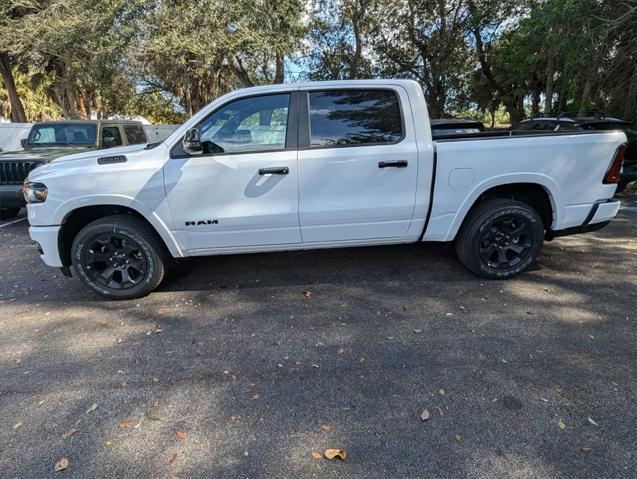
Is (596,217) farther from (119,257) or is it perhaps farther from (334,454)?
(119,257)

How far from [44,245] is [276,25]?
11.3 metres

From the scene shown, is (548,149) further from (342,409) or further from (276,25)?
(276,25)

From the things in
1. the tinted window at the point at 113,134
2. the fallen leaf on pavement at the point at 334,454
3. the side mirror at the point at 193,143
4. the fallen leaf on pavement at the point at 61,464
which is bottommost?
the fallen leaf on pavement at the point at 334,454

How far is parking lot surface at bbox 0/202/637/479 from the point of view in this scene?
2135 millimetres

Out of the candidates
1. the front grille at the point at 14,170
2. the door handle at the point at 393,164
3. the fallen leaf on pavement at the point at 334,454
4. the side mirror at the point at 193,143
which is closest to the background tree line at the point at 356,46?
the front grille at the point at 14,170

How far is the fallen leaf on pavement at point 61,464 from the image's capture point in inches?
82.6

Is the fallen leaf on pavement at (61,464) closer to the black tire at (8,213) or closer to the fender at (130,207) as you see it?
the fender at (130,207)

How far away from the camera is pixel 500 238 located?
163 inches

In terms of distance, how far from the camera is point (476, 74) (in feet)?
62.1

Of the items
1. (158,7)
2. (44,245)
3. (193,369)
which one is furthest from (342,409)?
(158,7)

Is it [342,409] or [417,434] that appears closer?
[417,434]

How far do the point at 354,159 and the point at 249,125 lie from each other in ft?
3.36

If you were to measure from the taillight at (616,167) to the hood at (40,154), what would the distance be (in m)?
7.16

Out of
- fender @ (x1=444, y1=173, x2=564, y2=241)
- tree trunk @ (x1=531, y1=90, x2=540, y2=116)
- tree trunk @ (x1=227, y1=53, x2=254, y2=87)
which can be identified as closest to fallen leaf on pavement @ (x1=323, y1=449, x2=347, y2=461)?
fender @ (x1=444, y1=173, x2=564, y2=241)
